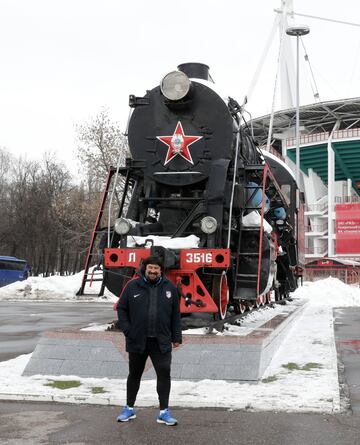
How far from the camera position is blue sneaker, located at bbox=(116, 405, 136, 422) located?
5.20 m

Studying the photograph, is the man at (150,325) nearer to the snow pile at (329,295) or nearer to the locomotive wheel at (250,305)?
the locomotive wheel at (250,305)

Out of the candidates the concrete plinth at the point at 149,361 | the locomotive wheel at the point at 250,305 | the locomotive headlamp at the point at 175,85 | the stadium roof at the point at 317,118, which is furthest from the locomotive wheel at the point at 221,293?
the stadium roof at the point at 317,118

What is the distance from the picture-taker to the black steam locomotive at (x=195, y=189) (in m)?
8.80

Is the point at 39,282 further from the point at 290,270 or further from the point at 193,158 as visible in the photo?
the point at 193,158

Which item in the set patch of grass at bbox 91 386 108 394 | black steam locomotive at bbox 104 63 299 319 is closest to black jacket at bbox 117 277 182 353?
patch of grass at bbox 91 386 108 394

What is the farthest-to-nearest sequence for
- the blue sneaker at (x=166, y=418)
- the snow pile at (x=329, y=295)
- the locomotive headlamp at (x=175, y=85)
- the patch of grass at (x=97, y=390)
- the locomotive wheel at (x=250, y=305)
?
the snow pile at (x=329, y=295) < the locomotive wheel at (x=250, y=305) < the locomotive headlamp at (x=175, y=85) < the patch of grass at (x=97, y=390) < the blue sneaker at (x=166, y=418)

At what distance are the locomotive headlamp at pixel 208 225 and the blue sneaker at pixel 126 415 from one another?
3.65 metres

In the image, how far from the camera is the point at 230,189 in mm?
9211

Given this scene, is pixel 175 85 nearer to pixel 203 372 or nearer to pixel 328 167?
pixel 203 372

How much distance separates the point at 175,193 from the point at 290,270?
6302 mm

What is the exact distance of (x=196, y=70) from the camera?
9.85 meters

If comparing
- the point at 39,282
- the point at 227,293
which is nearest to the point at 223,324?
the point at 227,293

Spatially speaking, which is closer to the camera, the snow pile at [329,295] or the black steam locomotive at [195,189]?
the black steam locomotive at [195,189]

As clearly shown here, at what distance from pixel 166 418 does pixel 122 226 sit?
422 cm
